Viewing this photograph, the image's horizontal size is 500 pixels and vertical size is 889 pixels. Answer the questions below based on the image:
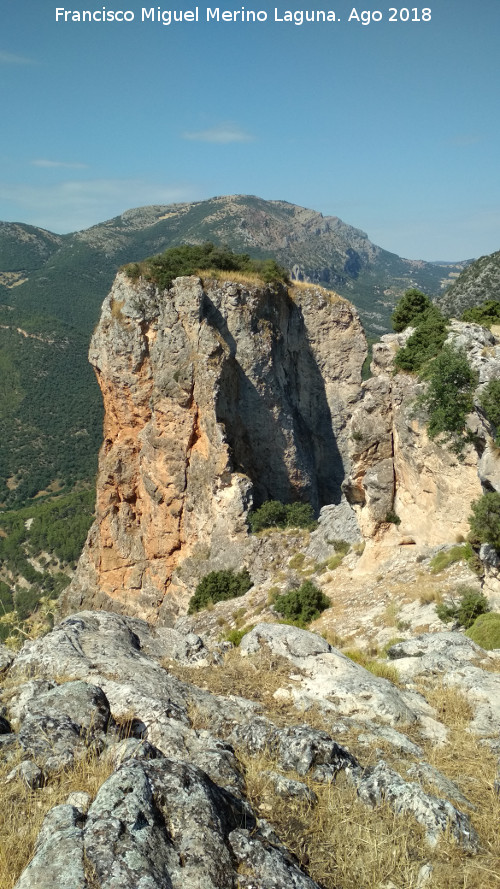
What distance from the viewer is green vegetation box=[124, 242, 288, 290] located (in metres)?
24.7

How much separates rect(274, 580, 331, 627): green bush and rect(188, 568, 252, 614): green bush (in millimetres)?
4037

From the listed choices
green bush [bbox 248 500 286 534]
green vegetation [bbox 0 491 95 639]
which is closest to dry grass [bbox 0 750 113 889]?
green bush [bbox 248 500 286 534]

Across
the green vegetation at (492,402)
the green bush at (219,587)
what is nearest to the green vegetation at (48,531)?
the green bush at (219,587)

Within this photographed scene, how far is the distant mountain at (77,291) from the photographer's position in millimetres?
68188

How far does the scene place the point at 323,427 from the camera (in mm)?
30297

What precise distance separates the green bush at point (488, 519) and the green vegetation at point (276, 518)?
11092 millimetres

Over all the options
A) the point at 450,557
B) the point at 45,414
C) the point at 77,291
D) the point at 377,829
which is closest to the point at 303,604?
the point at 450,557

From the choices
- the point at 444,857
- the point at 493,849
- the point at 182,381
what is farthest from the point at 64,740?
the point at 182,381

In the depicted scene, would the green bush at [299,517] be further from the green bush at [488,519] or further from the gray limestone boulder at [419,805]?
the gray limestone boulder at [419,805]

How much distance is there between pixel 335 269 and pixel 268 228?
23135mm

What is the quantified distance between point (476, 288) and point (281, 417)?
28237 millimetres

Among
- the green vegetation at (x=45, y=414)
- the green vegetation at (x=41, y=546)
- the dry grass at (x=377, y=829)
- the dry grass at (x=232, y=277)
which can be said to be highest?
the dry grass at (x=232, y=277)

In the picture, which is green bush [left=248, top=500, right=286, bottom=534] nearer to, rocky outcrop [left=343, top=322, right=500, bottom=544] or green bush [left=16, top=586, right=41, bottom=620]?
rocky outcrop [left=343, top=322, right=500, bottom=544]

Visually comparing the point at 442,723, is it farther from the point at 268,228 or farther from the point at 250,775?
the point at 268,228
